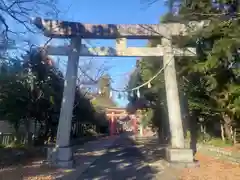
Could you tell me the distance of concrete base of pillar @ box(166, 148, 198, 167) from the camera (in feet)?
37.2

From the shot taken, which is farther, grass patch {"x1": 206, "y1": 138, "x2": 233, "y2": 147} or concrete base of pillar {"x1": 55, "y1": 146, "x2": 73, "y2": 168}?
grass patch {"x1": 206, "y1": 138, "x2": 233, "y2": 147}

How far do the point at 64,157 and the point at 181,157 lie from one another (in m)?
4.88

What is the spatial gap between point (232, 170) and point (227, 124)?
17.7ft

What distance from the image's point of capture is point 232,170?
33.3 ft

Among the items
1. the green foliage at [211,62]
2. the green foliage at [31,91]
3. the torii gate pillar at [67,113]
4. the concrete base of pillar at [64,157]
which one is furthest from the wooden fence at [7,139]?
the green foliage at [211,62]

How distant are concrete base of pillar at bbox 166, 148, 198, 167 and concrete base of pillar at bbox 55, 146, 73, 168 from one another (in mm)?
4193

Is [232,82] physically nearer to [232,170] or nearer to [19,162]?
[232,170]

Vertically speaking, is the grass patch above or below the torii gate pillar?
below

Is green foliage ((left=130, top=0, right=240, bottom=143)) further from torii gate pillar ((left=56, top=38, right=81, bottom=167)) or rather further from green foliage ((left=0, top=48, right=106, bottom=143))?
green foliage ((left=0, top=48, right=106, bottom=143))

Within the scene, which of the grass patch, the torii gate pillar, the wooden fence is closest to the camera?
the torii gate pillar

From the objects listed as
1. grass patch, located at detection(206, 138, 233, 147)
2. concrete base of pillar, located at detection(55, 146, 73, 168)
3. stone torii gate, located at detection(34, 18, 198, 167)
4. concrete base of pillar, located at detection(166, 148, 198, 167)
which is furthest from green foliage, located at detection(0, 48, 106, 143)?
grass patch, located at detection(206, 138, 233, 147)

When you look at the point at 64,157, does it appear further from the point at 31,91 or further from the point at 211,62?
the point at 211,62

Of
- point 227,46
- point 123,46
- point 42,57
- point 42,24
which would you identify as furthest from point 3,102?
point 227,46

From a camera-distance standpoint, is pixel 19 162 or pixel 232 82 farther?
pixel 232 82
